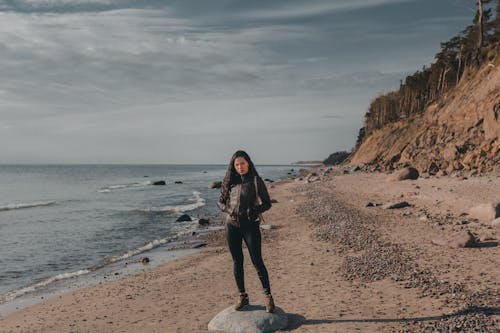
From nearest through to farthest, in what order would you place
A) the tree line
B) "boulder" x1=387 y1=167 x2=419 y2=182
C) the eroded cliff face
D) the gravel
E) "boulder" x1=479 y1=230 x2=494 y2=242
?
the gravel < "boulder" x1=479 y1=230 x2=494 y2=242 < "boulder" x1=387 y1=167 x2=419 y2=182 < the eroded cliff face < the tree line

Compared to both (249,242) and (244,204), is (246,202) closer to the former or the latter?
(244,204)

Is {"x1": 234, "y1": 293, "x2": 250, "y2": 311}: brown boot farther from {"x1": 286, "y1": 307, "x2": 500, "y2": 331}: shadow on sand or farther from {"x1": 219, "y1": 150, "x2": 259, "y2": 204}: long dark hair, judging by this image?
{"x1": 219, "y1": 150, "x2": 259, "y2": 204}: long dark hair

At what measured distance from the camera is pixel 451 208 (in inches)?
719

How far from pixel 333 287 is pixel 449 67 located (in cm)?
5438

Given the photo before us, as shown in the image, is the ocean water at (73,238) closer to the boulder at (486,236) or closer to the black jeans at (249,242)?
the black jeans at (249,242)

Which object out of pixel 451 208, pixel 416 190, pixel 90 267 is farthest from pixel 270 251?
pixel 416 190

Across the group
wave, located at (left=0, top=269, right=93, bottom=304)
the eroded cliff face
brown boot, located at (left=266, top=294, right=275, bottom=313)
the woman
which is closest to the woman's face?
the woman

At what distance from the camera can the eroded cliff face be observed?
3128 cm

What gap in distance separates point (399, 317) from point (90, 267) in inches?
458

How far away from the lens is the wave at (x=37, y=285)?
11.6m

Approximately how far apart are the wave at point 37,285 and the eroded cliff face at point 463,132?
89.9 feet

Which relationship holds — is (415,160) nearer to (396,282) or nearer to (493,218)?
(493,218)

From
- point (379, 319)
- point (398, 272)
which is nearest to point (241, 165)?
point (379, 319)

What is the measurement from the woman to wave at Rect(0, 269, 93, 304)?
8.25 m
